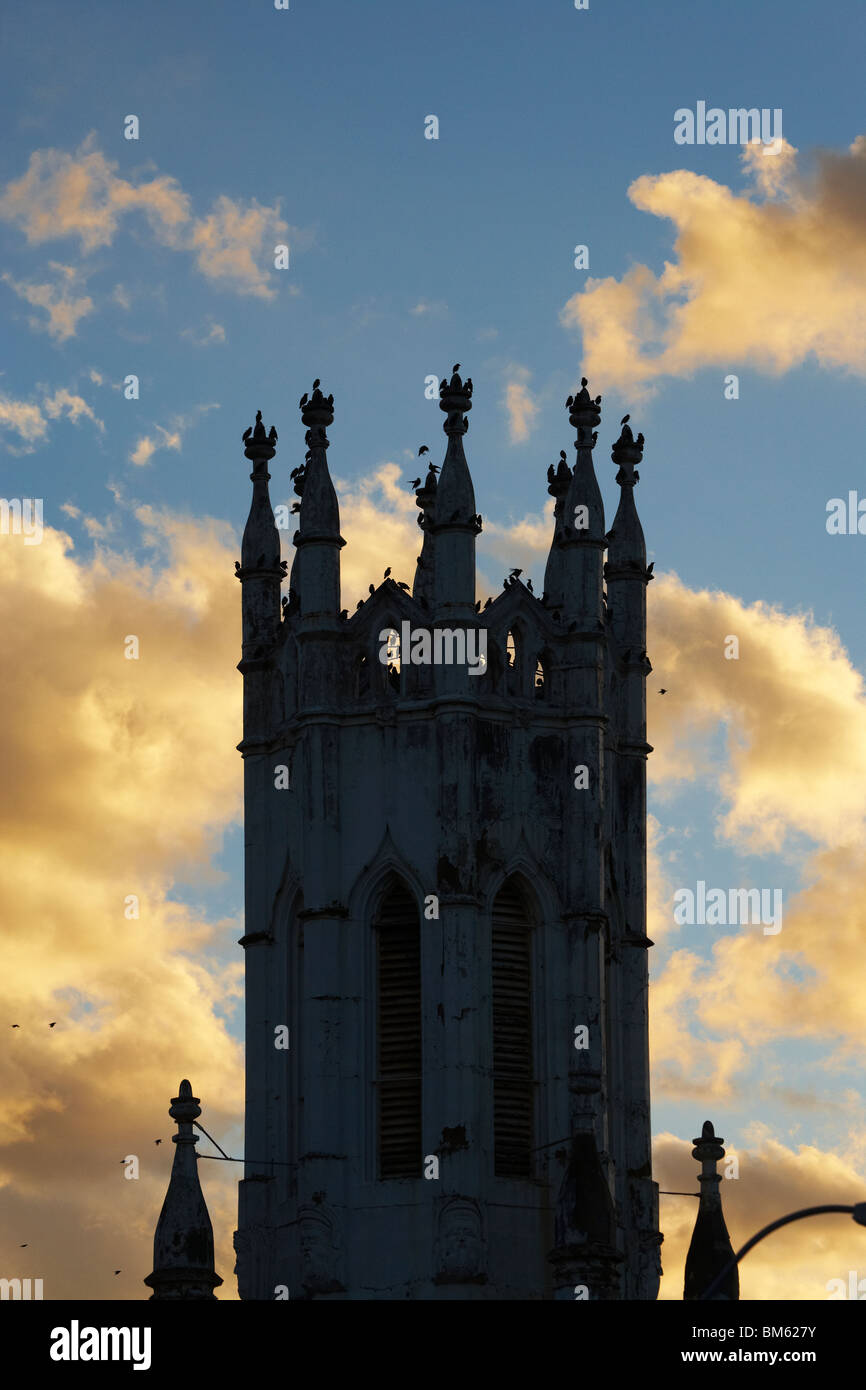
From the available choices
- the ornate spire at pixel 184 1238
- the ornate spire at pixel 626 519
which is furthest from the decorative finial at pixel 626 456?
the ornate spire at pixel 184 1238

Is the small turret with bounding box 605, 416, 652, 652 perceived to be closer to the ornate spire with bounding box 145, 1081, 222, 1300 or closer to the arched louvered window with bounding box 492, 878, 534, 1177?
the arched louvered window with bounding box 492, 878, 534, 1177

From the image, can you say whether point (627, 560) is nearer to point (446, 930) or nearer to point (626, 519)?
point (626, 519)

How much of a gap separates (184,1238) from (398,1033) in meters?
5.43

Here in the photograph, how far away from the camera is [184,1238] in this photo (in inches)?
3009

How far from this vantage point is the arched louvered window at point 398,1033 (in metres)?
77.9

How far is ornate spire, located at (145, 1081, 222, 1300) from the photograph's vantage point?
76.1 m

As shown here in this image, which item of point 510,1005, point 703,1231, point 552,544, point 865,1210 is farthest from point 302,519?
point 865,1210

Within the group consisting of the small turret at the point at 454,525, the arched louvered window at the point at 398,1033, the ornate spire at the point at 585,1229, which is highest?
the small turret at the point at 454,525

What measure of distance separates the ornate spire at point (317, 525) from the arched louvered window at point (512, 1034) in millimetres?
6510

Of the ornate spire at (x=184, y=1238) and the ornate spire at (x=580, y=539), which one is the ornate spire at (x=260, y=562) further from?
the ornate spire at (x=184, y=1238)

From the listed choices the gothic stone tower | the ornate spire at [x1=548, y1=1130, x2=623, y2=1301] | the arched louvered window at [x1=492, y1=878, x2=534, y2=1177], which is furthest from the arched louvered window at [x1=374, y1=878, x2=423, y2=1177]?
the ornate spire at [x1=548, y1=1130, x2=623, y2=1301]

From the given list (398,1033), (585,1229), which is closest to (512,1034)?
(398,1033)

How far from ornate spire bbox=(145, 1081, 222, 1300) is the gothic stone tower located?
1853 millimetres

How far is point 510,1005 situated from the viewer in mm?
78750
